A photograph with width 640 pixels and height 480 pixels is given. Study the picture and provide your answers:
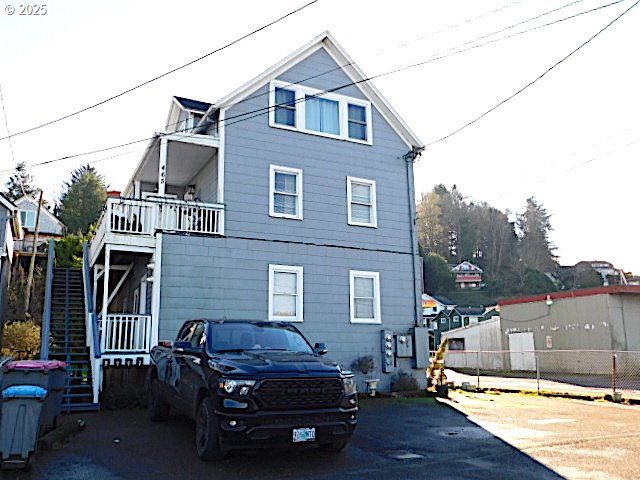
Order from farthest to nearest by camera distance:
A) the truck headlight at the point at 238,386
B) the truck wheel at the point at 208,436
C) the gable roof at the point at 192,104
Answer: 1. the gable roof at the point at 192,104
2. the truck wheel at the point at 208,436
3. the truck headlight at the point at 238,386

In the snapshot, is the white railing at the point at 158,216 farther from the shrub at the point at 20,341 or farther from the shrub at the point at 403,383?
the shrub at the point at 403,383

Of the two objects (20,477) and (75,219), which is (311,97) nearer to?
(20,477)

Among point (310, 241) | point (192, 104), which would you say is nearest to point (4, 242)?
point (192, 104)

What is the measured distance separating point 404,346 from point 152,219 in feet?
26.2

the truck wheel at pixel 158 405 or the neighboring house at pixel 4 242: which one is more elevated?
the neighboring house at pixel 4 242

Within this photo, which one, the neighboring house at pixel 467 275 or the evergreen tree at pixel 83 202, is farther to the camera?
the neighboring house at pixel 467 275

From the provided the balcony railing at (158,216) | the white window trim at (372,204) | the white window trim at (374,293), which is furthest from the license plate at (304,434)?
the white window trim at (372,204)

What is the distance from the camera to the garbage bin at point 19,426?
20.8 ft

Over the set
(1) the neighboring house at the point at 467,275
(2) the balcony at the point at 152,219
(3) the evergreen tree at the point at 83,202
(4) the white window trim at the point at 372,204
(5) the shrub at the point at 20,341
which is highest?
(3) the evergreen tree at the point at 83,202

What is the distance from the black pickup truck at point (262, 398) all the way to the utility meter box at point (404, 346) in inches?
334

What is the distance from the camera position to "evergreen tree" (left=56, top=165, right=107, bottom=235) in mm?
56875

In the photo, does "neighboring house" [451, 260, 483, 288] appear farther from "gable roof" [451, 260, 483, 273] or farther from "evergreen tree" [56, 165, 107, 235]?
"evergreen tree" [56, 165, 107, 235]

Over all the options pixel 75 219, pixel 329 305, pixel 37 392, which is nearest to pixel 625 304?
pixel 329 305

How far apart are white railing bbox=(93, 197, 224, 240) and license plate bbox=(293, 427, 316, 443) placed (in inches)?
334
